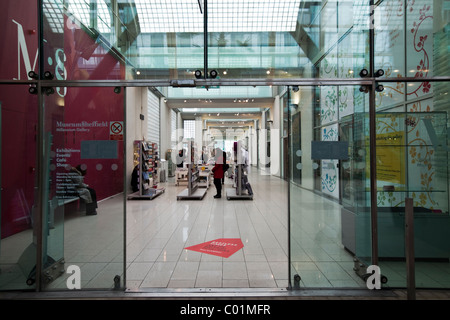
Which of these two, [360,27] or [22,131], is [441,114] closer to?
[360,27]

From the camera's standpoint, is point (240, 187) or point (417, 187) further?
point (240, 187)

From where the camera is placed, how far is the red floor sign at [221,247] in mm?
3895

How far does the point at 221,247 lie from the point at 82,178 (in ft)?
7.31

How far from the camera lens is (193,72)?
3.03m

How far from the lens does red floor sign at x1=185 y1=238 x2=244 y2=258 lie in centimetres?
389

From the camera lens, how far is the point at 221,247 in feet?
13.5

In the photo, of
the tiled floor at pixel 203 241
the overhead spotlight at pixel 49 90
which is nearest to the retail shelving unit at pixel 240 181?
the tiled floor at pixel 203 241

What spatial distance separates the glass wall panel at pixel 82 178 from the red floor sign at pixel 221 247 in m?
1.36

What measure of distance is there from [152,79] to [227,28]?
43.5 inches

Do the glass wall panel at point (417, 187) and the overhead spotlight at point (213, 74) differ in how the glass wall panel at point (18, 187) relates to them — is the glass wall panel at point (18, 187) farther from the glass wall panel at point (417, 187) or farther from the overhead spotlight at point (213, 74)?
the glass wall panel at point (417, 187)

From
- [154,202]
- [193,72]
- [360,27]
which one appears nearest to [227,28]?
[193,72]

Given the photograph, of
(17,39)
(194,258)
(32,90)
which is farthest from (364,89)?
(17,39)

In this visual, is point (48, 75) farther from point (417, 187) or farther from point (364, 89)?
point (417, 187)
